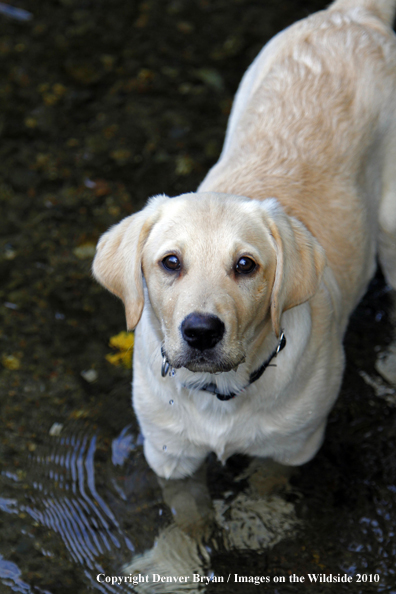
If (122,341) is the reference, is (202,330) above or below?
above

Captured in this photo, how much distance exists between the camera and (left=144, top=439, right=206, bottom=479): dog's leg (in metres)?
3.31

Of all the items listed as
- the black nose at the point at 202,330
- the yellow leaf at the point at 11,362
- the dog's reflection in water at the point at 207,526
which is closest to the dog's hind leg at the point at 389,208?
the dog's reflection in water at the point at 207,526

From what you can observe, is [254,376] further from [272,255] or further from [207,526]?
[207,526]

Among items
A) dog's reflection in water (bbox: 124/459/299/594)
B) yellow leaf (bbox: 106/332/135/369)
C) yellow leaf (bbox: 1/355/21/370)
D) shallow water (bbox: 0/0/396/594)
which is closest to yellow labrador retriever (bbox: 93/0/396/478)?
dog's reflection in water (bbox: 124/459/299/594)

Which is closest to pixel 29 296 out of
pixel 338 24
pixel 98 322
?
pixel 98 322

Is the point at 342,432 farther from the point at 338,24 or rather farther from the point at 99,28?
the point at 99,28

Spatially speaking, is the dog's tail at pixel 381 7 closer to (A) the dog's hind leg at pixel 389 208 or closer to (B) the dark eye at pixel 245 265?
(A) the dog's hind leg at pixel 389 208

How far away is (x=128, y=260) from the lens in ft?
9.43

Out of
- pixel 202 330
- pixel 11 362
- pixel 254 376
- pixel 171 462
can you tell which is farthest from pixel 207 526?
pixel 11 362

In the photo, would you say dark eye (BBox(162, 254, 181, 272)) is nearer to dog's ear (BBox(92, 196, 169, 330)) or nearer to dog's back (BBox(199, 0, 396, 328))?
dog's ear (BBox(92, 196, 169, 330))

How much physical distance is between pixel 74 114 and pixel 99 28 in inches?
53.7

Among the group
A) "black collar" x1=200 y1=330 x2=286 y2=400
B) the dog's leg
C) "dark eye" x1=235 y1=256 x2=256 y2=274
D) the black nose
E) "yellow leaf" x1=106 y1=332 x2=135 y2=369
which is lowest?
"yellow leaf" x1=106 y1=332 x2=135 y2=369

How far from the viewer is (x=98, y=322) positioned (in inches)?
189

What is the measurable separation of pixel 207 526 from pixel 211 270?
1780 mm
